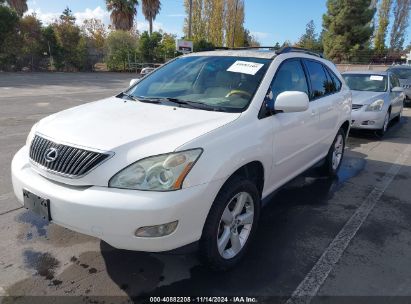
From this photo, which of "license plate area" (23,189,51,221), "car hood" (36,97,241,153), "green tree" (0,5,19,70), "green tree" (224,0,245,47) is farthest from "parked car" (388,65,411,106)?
"green tree" (224,0,245,47)

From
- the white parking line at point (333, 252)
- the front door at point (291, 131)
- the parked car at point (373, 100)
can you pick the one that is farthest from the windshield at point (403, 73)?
the front door at point (291, 131)

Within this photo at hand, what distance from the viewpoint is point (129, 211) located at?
2.36m

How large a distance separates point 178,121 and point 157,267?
121 cm

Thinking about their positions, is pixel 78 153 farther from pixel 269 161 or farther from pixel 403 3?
pixel 403 3

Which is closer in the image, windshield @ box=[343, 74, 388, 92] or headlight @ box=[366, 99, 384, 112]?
headlight @ box=[366, 99, 384, 112]

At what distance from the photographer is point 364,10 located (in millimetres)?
38500

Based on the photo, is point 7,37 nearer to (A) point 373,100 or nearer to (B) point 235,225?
(A) point 373,100

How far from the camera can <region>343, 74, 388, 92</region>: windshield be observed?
9.48 m

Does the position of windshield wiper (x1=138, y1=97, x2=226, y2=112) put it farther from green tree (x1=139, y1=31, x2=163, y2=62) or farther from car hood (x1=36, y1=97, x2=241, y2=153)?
green tree (x1=139, y1=31, x2=163, y2=62)

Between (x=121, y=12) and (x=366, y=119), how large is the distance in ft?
120

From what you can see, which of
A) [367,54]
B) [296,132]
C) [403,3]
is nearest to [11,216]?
[296,132]

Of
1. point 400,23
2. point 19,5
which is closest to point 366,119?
point 19,5

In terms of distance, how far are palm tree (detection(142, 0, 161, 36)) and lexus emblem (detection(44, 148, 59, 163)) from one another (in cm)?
4052

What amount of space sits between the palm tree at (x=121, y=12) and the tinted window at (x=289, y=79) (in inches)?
1536
